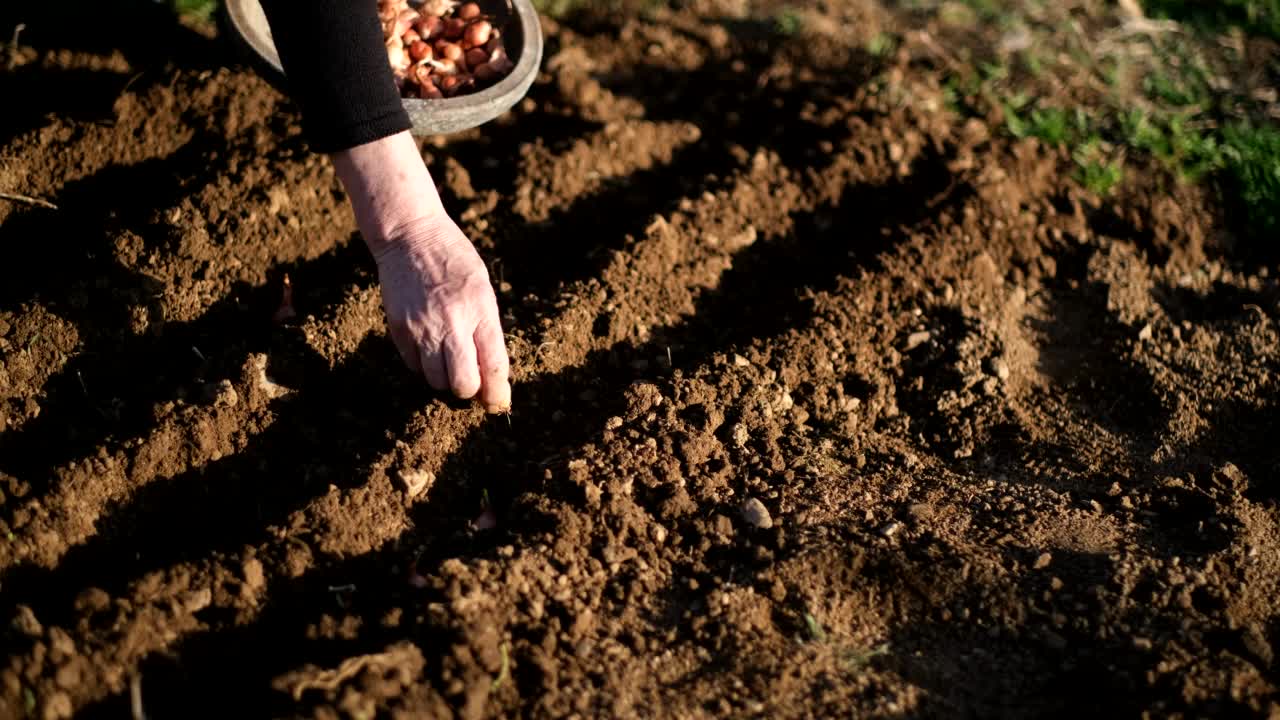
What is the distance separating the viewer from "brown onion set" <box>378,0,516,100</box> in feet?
9.81

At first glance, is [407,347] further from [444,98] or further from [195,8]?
[195,8]

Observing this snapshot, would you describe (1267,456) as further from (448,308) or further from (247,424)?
(247,424)

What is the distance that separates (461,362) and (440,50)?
47.1 inches

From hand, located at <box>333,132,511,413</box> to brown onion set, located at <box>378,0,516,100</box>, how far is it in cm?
65

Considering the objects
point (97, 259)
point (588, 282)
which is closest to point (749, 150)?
point (588, 282)

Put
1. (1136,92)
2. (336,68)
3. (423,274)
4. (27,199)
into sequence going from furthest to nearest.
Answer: (1136,92) < (27,199) < (423,274) < (336,68)

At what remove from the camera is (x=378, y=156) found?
7.73ft

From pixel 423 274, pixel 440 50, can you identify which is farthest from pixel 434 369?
pixel 440 50

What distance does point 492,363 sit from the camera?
240cm

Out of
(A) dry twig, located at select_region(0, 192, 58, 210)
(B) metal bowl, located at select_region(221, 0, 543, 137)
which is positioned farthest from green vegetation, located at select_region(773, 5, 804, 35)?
(A) dry twig, located at select_region(0, 192, 58, 210)

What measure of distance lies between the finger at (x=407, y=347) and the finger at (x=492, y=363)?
15cm

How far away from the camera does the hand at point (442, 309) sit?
2.35 metres

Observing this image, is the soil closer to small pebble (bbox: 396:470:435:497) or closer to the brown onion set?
small pebble (bbox: 396:470:435:497)

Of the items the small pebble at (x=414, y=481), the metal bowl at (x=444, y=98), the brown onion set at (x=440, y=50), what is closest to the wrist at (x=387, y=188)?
the metal bowl at (x=444, y=98)
